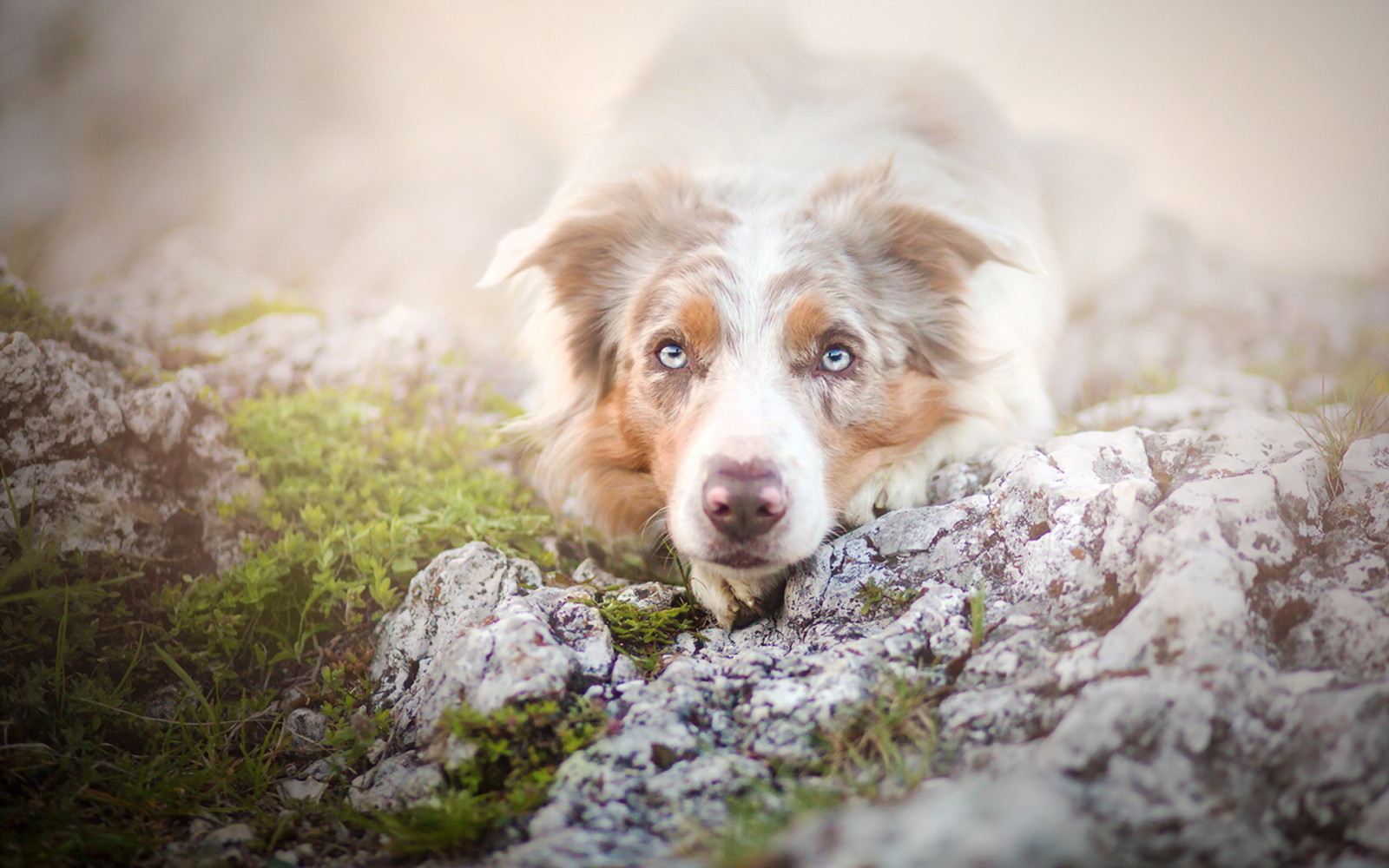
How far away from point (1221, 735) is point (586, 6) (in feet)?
21.5

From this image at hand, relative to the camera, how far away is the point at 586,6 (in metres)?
6.54

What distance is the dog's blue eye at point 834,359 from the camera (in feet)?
10.8

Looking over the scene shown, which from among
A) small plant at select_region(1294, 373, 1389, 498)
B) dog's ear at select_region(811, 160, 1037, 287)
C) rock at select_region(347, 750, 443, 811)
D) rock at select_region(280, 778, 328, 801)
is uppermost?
dog's ear at select_region(811, 160, 1037, 287)

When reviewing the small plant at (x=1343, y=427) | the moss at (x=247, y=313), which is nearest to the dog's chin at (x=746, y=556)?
the small plant at (x=1343, y=427)

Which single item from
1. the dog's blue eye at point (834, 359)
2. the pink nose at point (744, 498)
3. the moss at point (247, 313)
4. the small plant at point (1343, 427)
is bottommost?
the small plant at point (1343, 427)

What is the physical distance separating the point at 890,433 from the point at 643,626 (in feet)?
4.48

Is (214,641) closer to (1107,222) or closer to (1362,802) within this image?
(1362,802)

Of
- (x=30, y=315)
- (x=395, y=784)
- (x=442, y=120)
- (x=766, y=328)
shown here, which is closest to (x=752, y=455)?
(x=766, y=328)

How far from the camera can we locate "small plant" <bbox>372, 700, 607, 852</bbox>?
1.94m

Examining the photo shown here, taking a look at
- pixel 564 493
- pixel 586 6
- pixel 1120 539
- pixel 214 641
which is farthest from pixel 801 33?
pixel 214 641

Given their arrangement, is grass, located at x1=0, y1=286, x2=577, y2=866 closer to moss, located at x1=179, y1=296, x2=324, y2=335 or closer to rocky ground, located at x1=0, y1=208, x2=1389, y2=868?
rocky ground, located at x1=0, y1=208, x2=1389, y2=868

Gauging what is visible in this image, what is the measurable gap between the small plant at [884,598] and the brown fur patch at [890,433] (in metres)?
0.52

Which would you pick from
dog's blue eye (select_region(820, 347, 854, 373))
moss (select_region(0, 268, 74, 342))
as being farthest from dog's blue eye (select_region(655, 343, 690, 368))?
moss (select_region(0, 268, 74, 342))

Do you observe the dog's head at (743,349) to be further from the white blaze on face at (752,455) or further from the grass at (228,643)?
the grass at (228,643)
